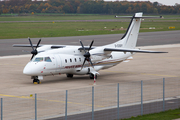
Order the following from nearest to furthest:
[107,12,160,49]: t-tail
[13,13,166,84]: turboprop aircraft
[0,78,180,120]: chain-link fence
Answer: [0,78,180,120]: chain-link fence
[13,13,166,84]: turboprop aircraft
[107,12,160,49]: t-tail

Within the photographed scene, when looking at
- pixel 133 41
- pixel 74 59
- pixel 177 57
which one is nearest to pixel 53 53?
pixel 74 59

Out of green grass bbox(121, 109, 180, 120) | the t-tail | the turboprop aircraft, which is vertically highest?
the t-tail

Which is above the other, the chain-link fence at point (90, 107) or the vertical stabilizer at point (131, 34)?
the vertical stabilizer at point (131, 34)

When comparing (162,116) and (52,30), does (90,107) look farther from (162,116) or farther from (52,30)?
(52,30)

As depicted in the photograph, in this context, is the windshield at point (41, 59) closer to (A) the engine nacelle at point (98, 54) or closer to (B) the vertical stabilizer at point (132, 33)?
(A) the engine nacelle at point (98, 54)

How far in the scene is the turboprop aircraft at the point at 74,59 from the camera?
25281mm

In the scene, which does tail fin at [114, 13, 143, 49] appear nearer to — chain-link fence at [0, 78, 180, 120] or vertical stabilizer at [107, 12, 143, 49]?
vertical stabilizer at [107, 12, 143, 49]

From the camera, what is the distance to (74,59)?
2731 cm

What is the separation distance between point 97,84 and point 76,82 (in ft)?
6.28

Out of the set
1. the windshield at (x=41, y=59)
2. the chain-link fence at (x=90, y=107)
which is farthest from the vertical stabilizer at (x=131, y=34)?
the chain-link fence at (x=90, y=107)

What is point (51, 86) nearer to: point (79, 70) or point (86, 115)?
point (79, 70)

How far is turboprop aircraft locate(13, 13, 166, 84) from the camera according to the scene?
2528cm

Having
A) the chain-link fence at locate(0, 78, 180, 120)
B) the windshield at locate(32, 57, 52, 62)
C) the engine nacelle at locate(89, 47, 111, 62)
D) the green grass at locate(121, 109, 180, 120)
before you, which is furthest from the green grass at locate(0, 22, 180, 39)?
the green grass at locate(121, 109, 180, 120)

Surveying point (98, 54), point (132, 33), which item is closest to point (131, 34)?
point (132, 33)
